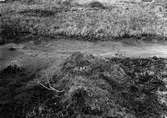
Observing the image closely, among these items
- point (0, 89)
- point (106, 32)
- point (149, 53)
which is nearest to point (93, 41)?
point (106, 32)

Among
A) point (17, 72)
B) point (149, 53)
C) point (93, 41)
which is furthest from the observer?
point (93, 41)

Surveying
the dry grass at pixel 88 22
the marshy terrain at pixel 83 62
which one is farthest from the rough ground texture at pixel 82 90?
the dry grass at pixel 88 22

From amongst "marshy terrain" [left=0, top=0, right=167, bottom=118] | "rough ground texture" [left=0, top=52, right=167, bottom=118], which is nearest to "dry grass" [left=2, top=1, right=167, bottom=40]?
"marshy terrain" [left=0, top=0, right=167, bottom=118]

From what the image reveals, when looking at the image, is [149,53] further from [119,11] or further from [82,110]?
[119,11]

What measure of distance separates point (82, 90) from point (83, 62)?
2.65 metres

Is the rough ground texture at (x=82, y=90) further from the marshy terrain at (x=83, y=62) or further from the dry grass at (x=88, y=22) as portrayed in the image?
the dry grass at (x=88, y=22)

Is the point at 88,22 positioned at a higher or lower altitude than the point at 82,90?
higher

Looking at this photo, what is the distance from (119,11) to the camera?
76.0 ft

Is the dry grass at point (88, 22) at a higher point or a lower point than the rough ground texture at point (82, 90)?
higher

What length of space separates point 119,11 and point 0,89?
1684 centimetres

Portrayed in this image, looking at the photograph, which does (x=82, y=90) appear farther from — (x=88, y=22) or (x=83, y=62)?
(x=88, y=22)

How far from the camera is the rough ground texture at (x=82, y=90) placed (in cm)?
779

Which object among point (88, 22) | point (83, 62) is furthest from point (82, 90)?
point (88, 22)

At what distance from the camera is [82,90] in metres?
8.22
